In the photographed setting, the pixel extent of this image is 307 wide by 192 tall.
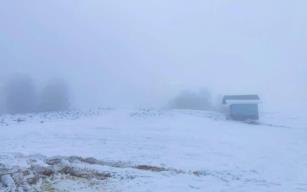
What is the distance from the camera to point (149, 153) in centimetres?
2631

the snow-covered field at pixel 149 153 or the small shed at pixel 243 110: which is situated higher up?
the small shed at pixel 243 110

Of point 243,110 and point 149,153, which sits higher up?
point 243,110

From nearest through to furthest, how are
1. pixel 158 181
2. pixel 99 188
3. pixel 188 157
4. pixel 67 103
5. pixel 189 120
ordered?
pixel 99 188, pixel 158 181, pixel 188 157, pixel 189 120, pixel 67 103

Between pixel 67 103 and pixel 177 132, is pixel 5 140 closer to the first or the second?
pixel 177 132

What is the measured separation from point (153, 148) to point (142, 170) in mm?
6070

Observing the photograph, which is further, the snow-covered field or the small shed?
the small shed

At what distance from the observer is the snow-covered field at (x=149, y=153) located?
1983cm

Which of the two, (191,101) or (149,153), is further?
(191,101)

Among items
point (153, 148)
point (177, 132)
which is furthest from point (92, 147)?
point (177, 132)

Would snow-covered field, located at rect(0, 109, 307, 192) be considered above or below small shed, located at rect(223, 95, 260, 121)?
below

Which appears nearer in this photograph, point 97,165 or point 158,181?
point 158,181

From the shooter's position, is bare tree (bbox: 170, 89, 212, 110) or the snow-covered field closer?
the snow-covered field

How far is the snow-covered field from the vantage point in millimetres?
19828

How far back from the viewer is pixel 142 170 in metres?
21.8
